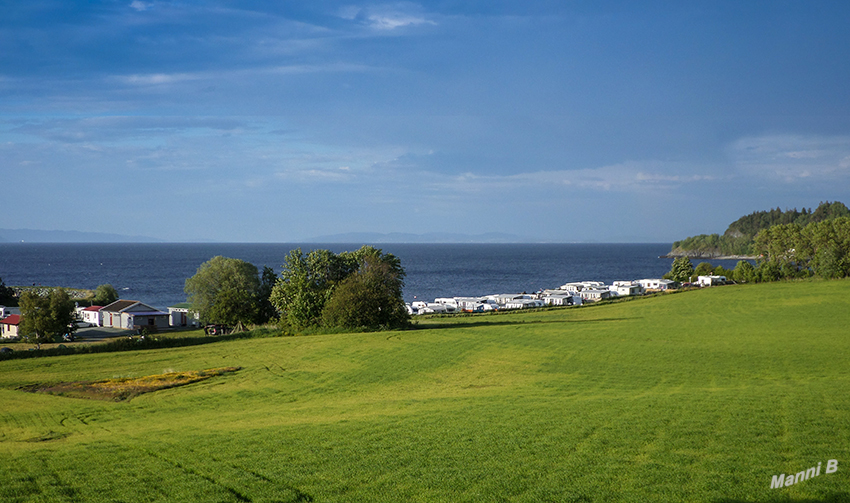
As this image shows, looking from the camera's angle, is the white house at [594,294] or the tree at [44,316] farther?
the white house at [594,294]

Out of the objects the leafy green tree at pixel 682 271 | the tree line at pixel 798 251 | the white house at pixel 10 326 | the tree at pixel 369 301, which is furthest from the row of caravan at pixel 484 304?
the white house at pixel 10 326

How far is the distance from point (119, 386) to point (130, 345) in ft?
60.1

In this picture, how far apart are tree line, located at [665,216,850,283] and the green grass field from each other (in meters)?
77.6

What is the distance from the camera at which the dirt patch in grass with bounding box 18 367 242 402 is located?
27.0 meters

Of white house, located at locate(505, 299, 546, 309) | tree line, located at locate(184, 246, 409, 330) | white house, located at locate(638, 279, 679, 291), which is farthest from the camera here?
white house, located at locate(638, 279, 679, 291)

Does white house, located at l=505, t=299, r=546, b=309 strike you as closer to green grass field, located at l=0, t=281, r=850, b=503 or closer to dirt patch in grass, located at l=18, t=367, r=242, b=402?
green grass field, located at l=0, t=281, r=850, b=503

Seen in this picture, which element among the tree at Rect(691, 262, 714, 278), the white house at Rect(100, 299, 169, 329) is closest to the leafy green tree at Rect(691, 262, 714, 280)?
the tree at Rect(691, 262, 714, 278)

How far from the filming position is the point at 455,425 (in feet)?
54.5

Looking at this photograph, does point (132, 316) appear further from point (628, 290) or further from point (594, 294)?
point (628, 290)

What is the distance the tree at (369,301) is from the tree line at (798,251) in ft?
282

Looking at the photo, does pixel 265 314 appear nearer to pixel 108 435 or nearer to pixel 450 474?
pixel 108 435

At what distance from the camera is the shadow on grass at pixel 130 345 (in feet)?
→ 132

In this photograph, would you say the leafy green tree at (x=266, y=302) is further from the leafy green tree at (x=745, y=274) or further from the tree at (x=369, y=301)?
the leafy green tree at (x=745, y=274)

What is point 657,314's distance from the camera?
59.8 m
